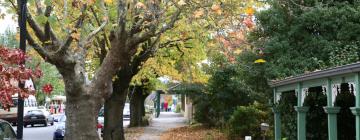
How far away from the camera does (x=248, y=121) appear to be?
24328 mm

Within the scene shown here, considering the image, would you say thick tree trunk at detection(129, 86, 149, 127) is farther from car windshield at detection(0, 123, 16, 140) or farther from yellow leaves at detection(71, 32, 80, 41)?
car windshield at detection(0, 123, 16, 140)

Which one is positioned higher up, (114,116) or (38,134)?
(114,116)

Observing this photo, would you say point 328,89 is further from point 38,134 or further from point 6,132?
point 38,134

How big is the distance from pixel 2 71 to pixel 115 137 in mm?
11587

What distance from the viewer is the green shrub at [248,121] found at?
24266 mm

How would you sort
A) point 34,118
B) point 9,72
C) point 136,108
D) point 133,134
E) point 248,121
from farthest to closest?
point 34,118, point 136,108, point 133,134, point 248,121, point 9,72

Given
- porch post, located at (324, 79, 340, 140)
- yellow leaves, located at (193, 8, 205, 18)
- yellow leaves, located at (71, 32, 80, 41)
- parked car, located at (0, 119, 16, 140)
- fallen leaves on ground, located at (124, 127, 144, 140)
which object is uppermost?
yellow leaves, located at (193, 8, 205, 18)

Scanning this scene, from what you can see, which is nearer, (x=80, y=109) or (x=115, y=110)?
(x=80, y=109)

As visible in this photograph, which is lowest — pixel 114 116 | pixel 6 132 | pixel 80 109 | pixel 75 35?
pixel 6 132

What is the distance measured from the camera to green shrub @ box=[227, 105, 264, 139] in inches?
955

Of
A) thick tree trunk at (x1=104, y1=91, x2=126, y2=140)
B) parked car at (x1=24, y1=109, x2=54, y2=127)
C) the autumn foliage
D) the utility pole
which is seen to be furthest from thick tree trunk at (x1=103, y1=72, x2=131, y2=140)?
parked car at (x1=24, y1=109, x2=54, y2=127)

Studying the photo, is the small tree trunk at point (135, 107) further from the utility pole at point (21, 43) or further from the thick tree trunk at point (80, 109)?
the utility pole at point (21, 43)

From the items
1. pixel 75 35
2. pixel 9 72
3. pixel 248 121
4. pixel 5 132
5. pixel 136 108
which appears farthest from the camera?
pixel 136 108

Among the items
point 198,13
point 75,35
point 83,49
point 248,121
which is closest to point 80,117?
point 83,49
